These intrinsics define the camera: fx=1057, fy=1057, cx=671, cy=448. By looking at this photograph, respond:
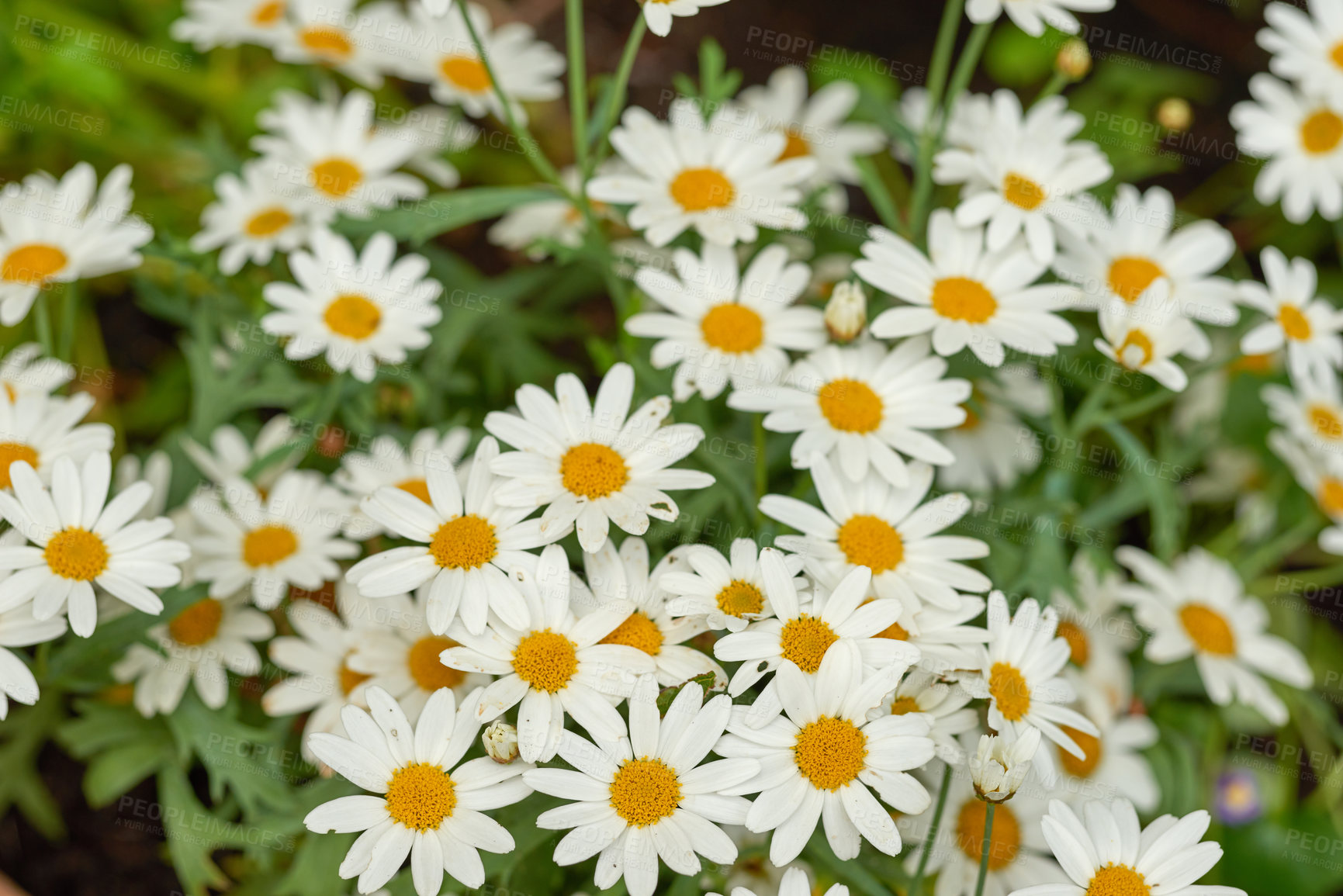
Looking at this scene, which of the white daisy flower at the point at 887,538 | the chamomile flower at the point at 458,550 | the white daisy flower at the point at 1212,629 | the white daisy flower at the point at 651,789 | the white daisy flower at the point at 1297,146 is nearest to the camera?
the white daisy flower at the point at 651,789

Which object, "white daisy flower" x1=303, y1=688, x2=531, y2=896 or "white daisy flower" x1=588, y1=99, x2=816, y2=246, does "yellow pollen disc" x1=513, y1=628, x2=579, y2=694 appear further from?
"white daisy flower" x1=588, y1=99, x2=816, y2=246

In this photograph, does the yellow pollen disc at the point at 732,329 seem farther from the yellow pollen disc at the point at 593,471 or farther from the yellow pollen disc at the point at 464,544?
the yellow pollen disc at the point at 464,544

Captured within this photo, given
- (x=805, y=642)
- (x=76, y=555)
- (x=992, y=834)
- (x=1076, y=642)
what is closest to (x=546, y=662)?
(x=805, y=642)

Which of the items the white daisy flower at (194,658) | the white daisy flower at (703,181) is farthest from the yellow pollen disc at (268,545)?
the white daisy flower at (703,181)

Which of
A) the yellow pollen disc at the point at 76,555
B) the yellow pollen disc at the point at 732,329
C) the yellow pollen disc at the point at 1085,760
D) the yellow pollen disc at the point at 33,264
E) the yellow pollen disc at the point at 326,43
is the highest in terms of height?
the yellow pollen disc at the point at 326,43

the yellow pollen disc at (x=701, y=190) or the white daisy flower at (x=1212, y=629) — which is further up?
the yellow pollen disc at (x=701, y=190)

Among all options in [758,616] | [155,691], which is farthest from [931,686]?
[155,691]

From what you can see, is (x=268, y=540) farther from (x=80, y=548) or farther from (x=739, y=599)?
(x=739, y=599)
